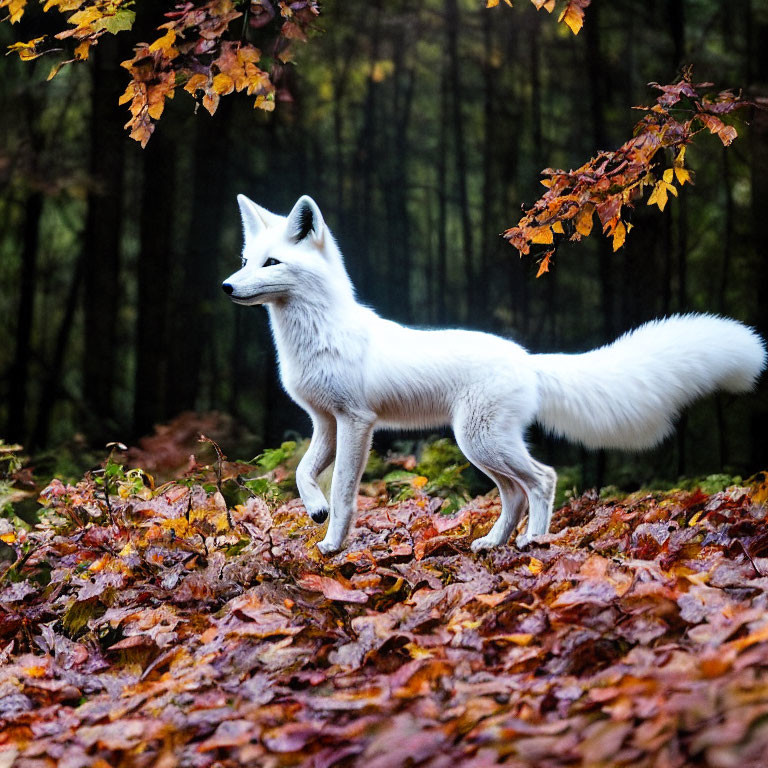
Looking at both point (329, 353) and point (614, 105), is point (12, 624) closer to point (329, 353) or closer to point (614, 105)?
point (329, 353)

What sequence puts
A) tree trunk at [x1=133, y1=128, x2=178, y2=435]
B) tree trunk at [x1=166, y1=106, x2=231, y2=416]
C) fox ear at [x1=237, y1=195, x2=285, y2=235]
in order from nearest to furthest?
fox ear at [x1=237, y1=195, x2=285, y2=235] < tree trunk at [x1=166, y1=106, x2=231, y2=416] < tree trunk at [x1=133, y1=128, x2=178, y2=435]

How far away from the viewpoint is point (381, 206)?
667 cm

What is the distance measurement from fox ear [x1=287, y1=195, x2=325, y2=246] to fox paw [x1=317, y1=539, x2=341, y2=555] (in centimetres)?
142

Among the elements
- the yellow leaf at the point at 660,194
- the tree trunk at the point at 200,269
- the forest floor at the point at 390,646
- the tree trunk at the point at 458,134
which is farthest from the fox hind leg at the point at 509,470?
the tree trunk at the point at 200,269

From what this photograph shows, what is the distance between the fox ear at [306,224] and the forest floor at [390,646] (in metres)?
1.17

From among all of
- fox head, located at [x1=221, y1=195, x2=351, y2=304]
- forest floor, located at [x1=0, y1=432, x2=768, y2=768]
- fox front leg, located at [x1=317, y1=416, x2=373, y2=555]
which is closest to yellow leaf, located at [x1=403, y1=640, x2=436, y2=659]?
forest floor, located at [x1=0, y1=432, x2=768, y2=768]

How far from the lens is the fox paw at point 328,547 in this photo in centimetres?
359

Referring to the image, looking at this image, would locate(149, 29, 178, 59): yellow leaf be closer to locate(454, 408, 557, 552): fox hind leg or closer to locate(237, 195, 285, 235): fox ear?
locate(237, 195, 285, 235): fox ear

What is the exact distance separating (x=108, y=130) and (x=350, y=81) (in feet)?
8.14

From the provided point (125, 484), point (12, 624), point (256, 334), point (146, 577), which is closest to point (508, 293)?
point (256, 334)

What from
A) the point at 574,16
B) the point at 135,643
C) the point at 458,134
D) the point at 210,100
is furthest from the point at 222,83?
the point at 458,134

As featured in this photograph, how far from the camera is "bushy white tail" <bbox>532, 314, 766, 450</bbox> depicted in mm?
3625

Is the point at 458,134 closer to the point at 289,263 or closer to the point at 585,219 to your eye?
the point at 585,219

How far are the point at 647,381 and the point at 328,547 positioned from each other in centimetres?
170
